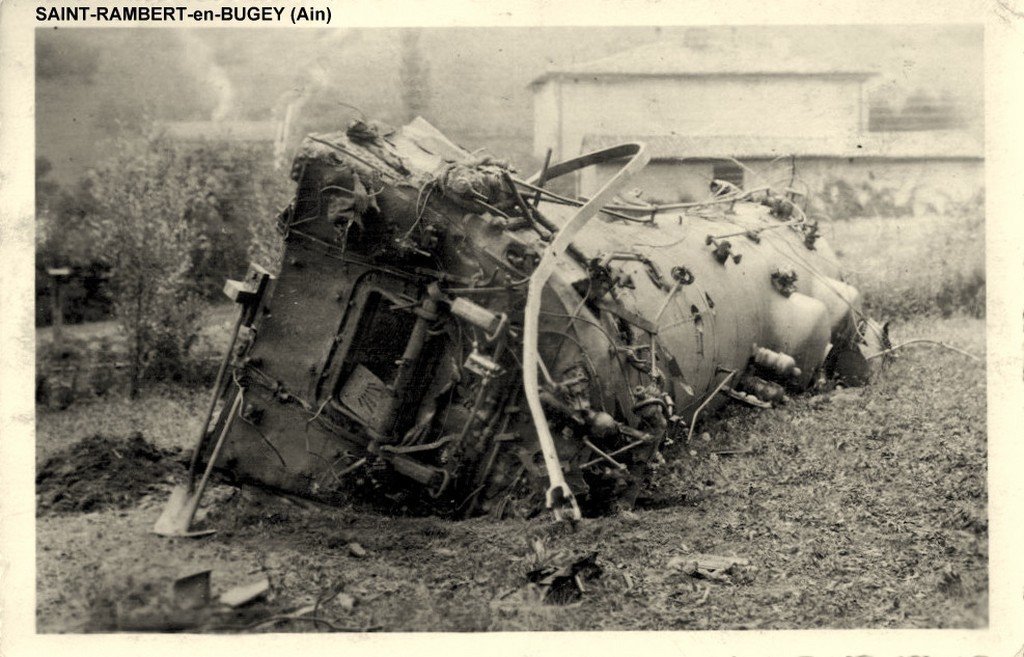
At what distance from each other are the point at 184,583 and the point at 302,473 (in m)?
1.03

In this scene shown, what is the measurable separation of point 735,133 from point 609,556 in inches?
324

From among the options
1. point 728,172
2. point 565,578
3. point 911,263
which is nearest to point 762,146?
point 728,172

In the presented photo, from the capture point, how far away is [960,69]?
5871 millimetres

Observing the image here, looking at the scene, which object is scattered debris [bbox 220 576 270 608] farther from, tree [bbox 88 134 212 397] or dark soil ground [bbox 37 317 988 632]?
tree [bbox 88 134 212 397]

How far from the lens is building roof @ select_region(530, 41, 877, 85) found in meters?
7.26

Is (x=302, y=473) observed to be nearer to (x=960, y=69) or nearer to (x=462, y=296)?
(x=462, y=296)

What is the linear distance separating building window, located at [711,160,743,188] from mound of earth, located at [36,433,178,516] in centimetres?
843

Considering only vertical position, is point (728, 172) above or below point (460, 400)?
above

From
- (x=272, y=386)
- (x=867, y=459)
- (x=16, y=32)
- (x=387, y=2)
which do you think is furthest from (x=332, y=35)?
(x=867, y=459)

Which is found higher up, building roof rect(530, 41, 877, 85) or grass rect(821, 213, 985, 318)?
building roof rect(530, 41, 877, 85)

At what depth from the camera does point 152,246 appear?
8.50 m

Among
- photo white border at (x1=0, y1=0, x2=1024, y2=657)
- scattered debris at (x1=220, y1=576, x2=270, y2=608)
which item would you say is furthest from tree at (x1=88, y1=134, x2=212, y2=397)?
scattered debris at (x1=220, y1=576, x2=270, y2=608)

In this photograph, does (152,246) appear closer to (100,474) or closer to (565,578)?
(100,474)

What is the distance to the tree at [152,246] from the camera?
26.5ft
